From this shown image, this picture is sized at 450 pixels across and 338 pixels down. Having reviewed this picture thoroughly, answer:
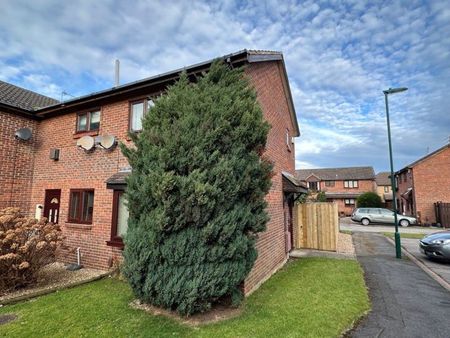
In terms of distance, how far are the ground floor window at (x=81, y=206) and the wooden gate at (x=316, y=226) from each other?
9.12 meters

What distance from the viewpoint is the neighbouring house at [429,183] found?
2841cm

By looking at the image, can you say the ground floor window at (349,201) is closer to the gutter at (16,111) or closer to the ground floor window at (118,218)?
the ground floor window at (118,218)

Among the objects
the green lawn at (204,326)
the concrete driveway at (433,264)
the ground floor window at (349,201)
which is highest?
the ground floor window at (349,201)

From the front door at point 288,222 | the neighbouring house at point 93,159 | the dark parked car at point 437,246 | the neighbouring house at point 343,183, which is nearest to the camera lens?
the neighbouring house at point 93,159

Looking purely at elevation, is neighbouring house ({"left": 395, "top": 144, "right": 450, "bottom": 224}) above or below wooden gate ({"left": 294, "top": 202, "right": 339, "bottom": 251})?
above

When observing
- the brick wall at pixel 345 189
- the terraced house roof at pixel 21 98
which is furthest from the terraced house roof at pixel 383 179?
the terraced house roof at pixel 21 98

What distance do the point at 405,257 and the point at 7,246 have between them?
14.4 m

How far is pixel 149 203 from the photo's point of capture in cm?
518

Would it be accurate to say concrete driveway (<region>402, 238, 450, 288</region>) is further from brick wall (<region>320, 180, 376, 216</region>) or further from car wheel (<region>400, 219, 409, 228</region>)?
brick wall (<region>320, 180, 376, 216</region>)

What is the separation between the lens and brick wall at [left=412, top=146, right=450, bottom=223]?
28406mm

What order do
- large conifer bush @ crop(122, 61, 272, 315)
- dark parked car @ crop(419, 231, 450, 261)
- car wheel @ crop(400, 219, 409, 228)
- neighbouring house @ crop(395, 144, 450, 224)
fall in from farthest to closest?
1. neighbouring house @ crop(395, 144, 450, 224)
2. car wheel @ crop(400, 219, 409, 228)
3. dark parked car @ crop(419, 231, 450, 261)
4. large conifer bush @ crop(122, 61, 272, 315)

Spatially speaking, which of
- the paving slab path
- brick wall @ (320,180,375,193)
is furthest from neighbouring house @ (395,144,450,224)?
the paving slab path

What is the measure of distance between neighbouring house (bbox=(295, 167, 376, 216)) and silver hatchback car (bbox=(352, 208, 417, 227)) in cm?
1438

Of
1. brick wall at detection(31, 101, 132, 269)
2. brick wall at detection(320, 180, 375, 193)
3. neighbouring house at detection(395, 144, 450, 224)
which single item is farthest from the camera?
brick wall at detection(320, 180, 375, 193)
